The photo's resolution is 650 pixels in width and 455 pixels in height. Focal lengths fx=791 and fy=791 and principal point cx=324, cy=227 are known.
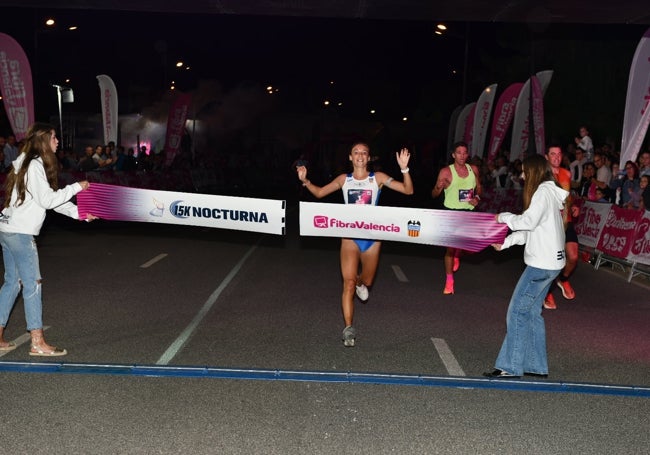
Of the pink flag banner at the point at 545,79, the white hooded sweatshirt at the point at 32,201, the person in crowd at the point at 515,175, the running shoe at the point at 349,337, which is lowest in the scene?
the running shoe at the point at 349,337

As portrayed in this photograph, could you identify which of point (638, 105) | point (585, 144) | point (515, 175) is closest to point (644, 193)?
point (638, 105)

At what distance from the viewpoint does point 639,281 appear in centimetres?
1369

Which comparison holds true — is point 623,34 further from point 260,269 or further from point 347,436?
point 347,436

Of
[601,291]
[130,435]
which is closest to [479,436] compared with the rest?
[130,435]

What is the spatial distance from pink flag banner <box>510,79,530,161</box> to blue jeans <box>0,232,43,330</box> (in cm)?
2145

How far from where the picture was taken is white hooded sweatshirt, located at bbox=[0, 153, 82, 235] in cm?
675

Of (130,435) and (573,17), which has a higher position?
(573,17)

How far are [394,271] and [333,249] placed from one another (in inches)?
146

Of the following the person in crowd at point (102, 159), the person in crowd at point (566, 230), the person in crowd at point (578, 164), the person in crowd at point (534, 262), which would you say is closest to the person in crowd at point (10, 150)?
the person in crowd at point (102, 159)

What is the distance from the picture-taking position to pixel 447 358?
7379 mm

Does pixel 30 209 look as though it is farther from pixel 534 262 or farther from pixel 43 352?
pixel 534 262

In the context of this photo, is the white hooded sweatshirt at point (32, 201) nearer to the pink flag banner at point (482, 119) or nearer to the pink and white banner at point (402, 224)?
the pink and white banner at point (402, 224)

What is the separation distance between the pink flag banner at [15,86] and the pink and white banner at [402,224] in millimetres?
15545

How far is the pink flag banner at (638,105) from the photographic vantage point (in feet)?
54.0
